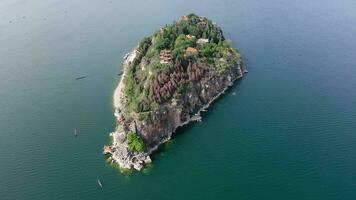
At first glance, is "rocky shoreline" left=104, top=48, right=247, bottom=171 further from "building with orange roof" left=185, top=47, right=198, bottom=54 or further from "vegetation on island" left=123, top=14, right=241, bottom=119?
"building with orange roof" left=185, top=47, right=198, bottom=54

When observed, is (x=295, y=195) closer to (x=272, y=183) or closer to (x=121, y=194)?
(x=272, y=183)

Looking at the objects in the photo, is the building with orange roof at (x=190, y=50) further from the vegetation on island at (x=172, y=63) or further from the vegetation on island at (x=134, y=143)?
the vegetation on island at (x=134, y=143)

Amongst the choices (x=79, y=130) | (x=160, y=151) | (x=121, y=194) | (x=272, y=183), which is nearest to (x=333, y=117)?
(x=272, y=183)

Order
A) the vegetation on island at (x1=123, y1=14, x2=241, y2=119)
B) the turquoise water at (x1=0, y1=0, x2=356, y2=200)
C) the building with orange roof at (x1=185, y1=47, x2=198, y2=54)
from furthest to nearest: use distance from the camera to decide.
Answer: the building with orange roof at (x1=185, y1=47, x2=198, y2=54)
the vegetation on island at (x1=123, y1=14, x2=241, y2=119)
the turquoise water at (x1=0, y1=0, x2=356, y2=200)

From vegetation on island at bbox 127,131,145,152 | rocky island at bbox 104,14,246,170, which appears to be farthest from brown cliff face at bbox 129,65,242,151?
vegetation on island at bbox 127,131,145,152

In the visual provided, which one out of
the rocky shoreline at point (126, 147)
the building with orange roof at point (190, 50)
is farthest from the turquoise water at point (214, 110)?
the building with orange roof at point (190, 50)
